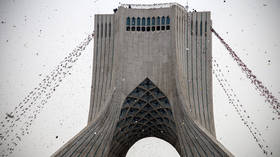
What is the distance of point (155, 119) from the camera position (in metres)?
35.3

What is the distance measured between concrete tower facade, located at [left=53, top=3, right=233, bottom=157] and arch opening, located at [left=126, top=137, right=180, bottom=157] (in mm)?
9607

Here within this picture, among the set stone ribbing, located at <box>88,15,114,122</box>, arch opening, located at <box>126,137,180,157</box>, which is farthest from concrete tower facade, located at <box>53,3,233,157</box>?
arch opening, located at <box>126,137,180,157</box>

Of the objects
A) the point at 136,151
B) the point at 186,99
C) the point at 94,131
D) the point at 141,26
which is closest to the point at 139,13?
the point at 141,26

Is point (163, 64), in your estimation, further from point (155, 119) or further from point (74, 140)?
point (74, 140)

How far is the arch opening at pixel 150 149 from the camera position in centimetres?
4372

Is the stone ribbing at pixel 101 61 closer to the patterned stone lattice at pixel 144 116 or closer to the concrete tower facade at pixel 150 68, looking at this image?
the concrete tower facade at pixel 150 68

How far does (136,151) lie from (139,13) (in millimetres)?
16212

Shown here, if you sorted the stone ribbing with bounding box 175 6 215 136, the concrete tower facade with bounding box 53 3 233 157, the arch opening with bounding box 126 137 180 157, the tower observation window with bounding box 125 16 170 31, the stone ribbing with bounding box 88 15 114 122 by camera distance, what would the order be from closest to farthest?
the concrete tower facade with bounding box 53 3 233 157, the stone ribbing with bounding box 175 6 215 136, the stone ribbing with bounding box 88 15 114 122, the tower observation window with bounding box 125 16 170 31, the arch opening with bounding box 126 137 180 157

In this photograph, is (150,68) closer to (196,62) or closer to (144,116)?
(196,62)

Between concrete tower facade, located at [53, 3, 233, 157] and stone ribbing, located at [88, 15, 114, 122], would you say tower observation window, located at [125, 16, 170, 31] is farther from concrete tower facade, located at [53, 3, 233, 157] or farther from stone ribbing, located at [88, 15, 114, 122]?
stone ribbing, located at [88, 15, 114, 122]

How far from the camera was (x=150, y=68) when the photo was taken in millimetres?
32125

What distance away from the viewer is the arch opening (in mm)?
43719

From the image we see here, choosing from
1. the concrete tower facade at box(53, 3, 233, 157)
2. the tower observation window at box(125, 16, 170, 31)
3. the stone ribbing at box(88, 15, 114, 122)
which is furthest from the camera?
the tower observation window at box(125, 16, 170, 31)

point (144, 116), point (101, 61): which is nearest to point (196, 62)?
point (144, 116)
